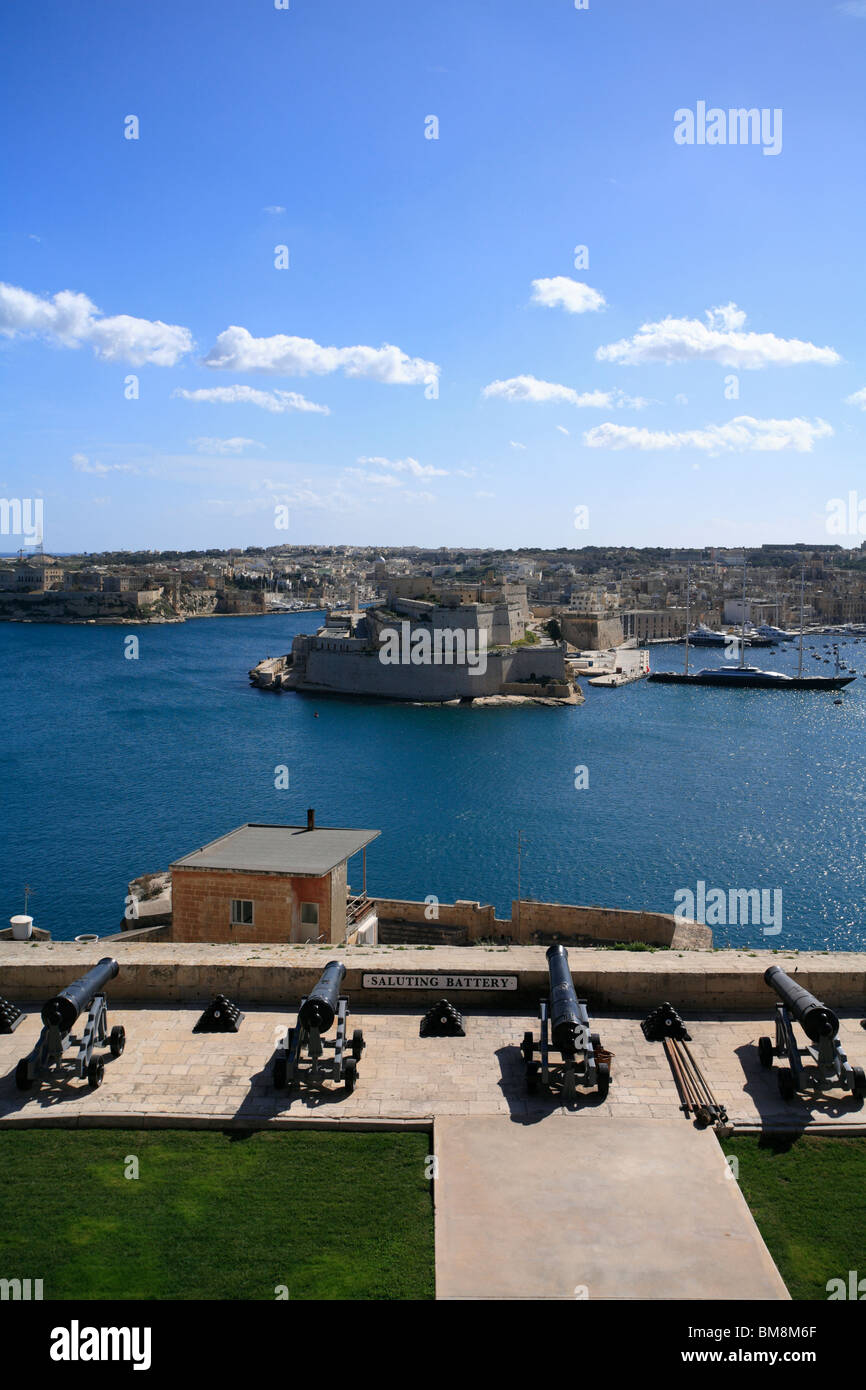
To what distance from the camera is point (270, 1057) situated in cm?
468

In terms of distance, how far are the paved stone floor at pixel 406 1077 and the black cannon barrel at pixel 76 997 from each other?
0.30 metres

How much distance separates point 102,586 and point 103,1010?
89.7m

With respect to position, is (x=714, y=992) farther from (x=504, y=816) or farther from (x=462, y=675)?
(x=462, y=675)

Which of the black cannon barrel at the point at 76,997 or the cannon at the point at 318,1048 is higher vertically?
the black cannon barrel at the point at 76,997

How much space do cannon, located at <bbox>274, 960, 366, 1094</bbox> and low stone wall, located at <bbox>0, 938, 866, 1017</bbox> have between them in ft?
2.11

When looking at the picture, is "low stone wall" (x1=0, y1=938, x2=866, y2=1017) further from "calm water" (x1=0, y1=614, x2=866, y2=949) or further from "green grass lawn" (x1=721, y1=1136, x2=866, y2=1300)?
"calm water" (x1=0, y1=614, x2=866, y2=949)

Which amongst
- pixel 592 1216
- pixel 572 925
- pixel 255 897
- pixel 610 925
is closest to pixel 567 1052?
pixel 592 1216

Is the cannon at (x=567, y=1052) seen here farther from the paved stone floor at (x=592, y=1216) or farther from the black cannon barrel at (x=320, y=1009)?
the black cannon barrel at (x=320, y=1009)

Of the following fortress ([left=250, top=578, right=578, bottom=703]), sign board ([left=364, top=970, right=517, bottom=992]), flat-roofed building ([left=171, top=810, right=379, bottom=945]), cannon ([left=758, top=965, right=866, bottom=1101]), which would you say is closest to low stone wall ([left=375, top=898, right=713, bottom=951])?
flat-roofed building ([left=171, top=810, right=379, bottom=945])

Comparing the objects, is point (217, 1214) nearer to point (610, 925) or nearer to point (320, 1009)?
point (320, 1009)

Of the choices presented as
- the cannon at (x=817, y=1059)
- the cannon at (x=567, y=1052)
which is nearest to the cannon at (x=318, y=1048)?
the cannon at (x=567, y=1052)

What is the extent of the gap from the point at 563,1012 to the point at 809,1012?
105 cm

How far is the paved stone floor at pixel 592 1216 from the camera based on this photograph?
3.19 meters
